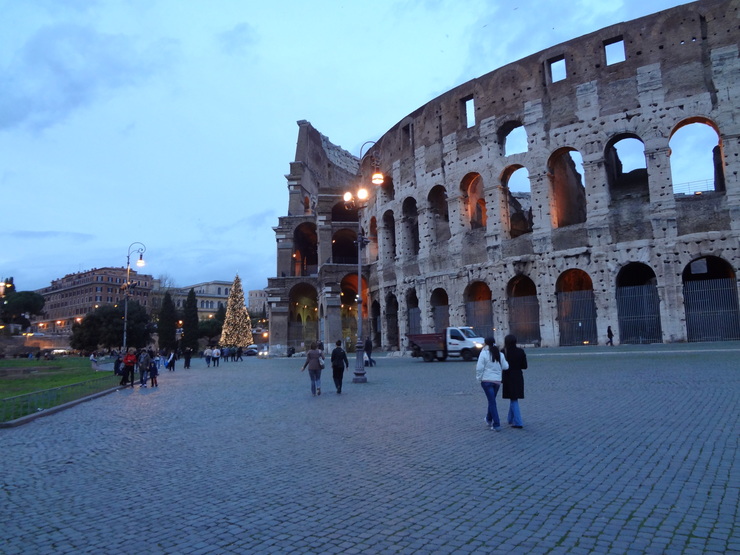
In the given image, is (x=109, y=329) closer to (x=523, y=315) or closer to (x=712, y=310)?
(x=523, y=315)

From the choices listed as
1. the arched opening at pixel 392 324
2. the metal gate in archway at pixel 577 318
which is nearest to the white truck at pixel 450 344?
the metal gate in archway at pixel 577 318

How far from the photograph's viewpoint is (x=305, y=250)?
58.8 m

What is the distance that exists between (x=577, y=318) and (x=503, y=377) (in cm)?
2134

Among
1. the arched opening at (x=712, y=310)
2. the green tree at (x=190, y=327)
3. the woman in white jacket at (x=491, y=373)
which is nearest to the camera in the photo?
the woman in white jacket at (x=491, y=373)

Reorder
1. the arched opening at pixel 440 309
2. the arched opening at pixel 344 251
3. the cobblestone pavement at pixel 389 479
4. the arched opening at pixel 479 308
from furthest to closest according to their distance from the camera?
the arched opening at pixel 344 251 < the arched opening at pixel 440 309 < the arched opening at pixel 479 308 < the cobblestone pavement at pixel 389 479

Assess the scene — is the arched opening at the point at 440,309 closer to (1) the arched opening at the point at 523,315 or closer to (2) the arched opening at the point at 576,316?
(1) the arched opening at the point at 523,315

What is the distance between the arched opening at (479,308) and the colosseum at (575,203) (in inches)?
3.5

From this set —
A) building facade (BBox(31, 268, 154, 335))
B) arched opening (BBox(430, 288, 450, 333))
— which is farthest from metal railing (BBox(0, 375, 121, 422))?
building facade (BBox(31, 268, 154, 335))

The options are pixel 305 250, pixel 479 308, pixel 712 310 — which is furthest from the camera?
pixel 305 250

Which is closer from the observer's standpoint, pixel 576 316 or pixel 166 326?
pixel 576 316

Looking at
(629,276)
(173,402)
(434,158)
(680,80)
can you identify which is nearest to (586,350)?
(629,276)

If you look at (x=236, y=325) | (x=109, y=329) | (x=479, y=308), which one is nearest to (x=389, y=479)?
(x=479, y=308)

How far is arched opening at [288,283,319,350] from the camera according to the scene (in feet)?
160

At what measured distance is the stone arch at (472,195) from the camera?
33094 millimetres
